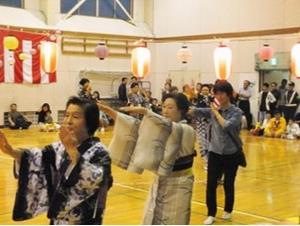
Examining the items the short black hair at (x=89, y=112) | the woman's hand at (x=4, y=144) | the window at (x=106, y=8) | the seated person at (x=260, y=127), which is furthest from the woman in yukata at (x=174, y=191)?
the window at (x=106, y=8)

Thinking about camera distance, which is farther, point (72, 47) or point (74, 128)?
point (72, 47)

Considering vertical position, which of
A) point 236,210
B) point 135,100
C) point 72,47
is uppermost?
point 72,47

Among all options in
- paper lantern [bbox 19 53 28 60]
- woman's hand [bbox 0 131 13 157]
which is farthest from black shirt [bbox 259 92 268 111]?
woman's hand [bbox 0 131 13 157]

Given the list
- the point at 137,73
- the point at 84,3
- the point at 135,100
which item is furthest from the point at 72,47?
the point at 135,100

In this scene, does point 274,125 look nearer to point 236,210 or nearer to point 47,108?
point 47,108

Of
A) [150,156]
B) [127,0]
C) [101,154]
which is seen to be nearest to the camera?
[101,154]

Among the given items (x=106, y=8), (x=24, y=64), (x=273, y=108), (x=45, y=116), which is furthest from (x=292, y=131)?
(x=24, y=64)

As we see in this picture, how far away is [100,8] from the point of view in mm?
17484

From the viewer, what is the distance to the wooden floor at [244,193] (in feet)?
17.8

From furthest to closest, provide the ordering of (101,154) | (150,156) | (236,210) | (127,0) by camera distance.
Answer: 1. (127,0)
2. (236,210)
3. (150,156)
4. (101,154)

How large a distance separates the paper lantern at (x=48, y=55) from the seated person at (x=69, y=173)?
12269 mm

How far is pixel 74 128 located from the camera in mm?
2480

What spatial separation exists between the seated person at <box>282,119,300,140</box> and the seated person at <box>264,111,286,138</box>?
15cm

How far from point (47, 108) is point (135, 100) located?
15.7 feet
